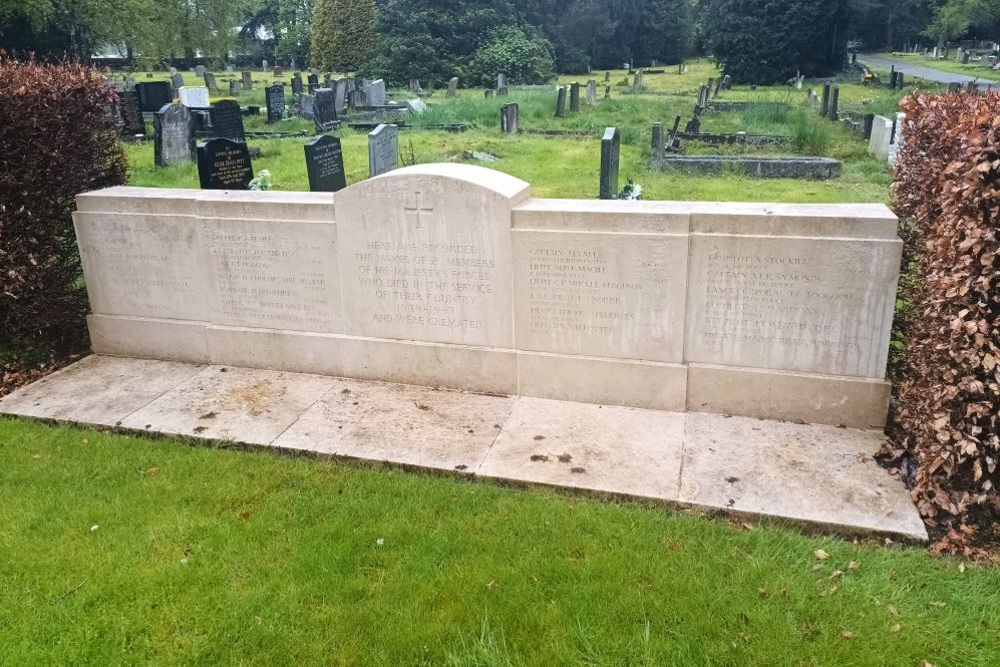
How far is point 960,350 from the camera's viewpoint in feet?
12.5

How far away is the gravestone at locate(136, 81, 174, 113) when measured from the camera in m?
24.9

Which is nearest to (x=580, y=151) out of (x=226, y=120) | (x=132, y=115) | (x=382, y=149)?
(x=382, y=149)

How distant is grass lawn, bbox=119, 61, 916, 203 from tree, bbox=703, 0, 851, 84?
51.3 ft

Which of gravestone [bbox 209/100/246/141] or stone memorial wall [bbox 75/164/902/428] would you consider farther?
gravestone [bbox 209/100/246/141]

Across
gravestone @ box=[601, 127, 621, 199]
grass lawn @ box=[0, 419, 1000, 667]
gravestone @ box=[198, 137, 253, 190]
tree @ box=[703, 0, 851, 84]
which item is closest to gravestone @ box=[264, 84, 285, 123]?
gravestone @ box=[198, 137, 253, 190]

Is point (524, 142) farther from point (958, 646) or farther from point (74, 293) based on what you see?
point (958, 646)

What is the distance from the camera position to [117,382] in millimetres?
6090

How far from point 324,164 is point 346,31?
33.8 meters

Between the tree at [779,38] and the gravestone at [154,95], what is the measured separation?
102 feet

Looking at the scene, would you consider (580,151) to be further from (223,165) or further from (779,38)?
(779,38)

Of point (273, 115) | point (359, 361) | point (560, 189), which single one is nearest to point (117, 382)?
point (359, 361)

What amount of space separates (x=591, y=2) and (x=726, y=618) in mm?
56616

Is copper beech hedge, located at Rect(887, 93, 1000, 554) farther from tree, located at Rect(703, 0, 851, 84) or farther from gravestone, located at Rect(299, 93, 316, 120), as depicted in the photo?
tree, located at Rect(703, 0, 851, 84)

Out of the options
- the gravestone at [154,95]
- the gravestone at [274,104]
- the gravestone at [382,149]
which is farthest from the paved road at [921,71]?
the gravestone at [154,95]
